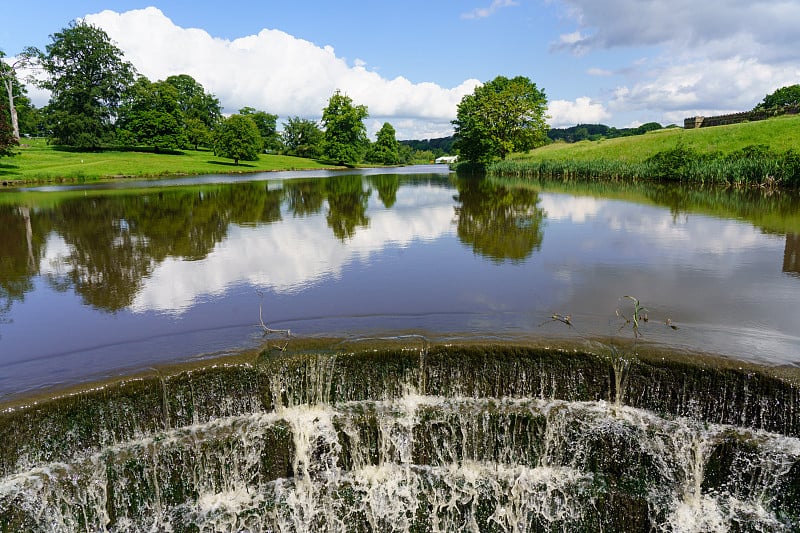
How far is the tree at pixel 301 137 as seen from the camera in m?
114

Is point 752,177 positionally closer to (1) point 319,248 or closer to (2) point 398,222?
(2) point 398,222

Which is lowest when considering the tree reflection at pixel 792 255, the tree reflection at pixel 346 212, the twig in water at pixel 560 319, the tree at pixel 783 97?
the twig in water at pixel 560 319

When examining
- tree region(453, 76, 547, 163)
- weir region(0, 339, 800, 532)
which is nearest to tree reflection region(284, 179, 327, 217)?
weir region(0, 339, 800, 532)

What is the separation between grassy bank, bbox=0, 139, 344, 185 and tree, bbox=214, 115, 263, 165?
1.60 m

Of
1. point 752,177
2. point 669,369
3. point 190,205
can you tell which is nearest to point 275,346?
point 669,369

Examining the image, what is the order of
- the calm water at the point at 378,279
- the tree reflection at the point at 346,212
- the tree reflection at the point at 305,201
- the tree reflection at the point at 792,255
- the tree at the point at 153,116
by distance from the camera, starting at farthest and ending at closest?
the tree at the point at 153,116 < the tree reflection at the point at 305,201 < the tree reflection at the point at 346,212 < the tree reflection at the point at 792,255 < the calm water at the point at 378,279

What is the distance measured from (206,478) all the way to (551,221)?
59.7ft

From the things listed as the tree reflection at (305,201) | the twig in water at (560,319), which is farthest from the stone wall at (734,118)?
the twig in water at (560,319)

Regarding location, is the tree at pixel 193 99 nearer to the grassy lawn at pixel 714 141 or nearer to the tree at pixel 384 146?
the tree at pixel 384 146

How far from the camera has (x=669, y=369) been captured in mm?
7441

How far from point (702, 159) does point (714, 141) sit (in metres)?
10.1

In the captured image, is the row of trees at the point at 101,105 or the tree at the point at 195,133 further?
the tree at the point at 195,133

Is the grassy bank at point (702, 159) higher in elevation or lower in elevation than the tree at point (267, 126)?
lower

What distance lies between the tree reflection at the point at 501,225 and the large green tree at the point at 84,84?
60494 mm
